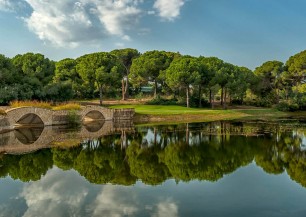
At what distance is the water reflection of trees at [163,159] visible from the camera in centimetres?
1567

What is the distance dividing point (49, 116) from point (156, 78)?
112 ft

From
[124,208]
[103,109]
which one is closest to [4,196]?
[124,208]

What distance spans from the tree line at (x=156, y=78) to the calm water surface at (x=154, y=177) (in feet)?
89.6

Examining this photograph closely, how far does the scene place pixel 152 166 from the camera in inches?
677

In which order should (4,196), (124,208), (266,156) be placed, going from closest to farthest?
(124,208)
(4,196)
(266,156)

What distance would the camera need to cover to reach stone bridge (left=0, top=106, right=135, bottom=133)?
32375 millimetres

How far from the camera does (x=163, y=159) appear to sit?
18.8m

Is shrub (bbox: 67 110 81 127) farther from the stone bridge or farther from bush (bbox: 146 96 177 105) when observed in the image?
bush (bbox: 146 96 177 105)

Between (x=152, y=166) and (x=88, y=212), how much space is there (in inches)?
266

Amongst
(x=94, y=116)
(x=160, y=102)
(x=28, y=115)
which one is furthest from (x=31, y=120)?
(x=160, y=102)

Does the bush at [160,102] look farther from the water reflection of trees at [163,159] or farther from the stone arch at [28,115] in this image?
the water reflection of trees at [163,159]

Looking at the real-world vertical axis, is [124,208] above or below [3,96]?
below

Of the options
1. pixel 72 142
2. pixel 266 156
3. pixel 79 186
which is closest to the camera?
Answer: pixel 79 186

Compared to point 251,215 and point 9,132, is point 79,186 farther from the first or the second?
point 9,132
